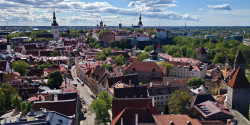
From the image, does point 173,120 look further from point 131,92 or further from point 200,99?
point 200,99

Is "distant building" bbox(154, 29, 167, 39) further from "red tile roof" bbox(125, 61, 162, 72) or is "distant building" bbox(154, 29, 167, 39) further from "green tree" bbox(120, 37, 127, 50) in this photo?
"red tile roof" bbox(125, 61, 162, 72)

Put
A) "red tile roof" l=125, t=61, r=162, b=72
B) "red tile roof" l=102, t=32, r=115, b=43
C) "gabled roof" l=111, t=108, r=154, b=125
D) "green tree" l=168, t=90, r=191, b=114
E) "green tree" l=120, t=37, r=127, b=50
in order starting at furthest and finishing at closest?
"red tile roof" l=102, t=32, r=115, b=43 → "green tree" l=120, t=37, r=127, b=50 → "red tile roof" l=125, t=61, r=162, b=72 → "green tree" l=168, t=90, r=191, b=114 → "gabled roof" l=111, t=108, r=154, b=125

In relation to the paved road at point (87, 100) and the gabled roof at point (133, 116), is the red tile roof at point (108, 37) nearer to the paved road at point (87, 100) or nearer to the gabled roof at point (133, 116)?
the paved road at point (87, 100)

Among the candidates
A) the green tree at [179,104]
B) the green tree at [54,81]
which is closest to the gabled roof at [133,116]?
the green tree at [179,104]

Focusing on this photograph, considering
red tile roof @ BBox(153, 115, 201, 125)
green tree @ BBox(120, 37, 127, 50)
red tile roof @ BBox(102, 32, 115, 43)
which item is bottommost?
red tile roof @ BBox(153, 115, 201, 125)

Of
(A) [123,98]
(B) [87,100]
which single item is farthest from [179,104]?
(B) [87,100]

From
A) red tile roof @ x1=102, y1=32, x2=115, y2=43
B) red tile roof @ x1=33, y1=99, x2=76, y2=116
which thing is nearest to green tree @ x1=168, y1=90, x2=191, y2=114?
red tile roof @ x1=33, y1=99, x2=76, y2=116
